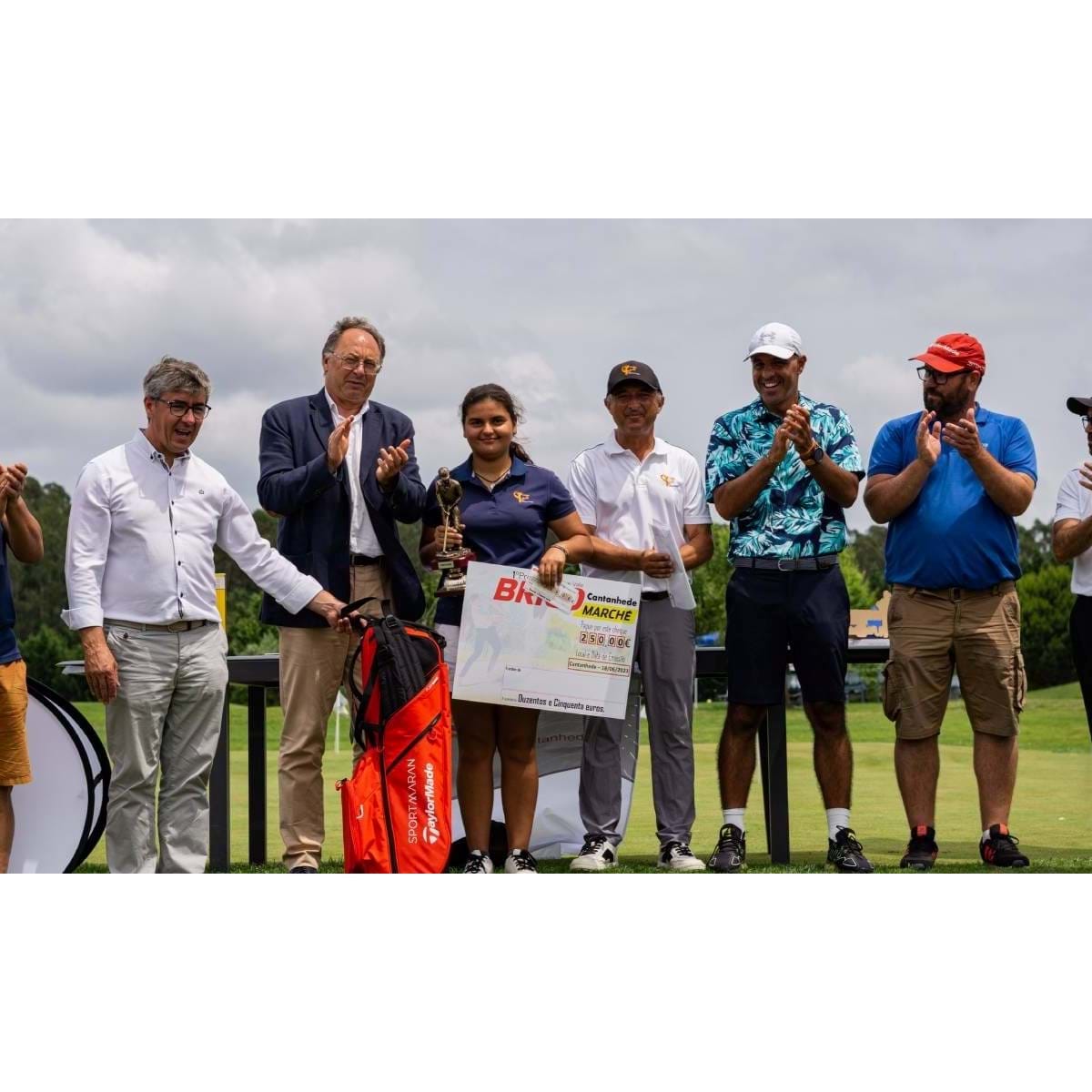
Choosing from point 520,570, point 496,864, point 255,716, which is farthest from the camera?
point 255,716

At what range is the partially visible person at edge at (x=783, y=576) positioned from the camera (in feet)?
17.4

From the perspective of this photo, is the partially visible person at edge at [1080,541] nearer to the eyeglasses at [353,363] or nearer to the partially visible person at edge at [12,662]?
the eyeglasses at [353,363]

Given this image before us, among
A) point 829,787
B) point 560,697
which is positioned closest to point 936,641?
point 829,787

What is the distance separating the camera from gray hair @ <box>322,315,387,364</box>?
5250mm

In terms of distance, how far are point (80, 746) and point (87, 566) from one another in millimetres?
1133

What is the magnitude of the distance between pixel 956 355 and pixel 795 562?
1.05 m

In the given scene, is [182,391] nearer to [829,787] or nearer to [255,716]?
[255,716]

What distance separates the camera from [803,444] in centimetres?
510

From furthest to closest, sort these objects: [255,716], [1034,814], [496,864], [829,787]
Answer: [1034,814]
[255,716]
[496,864]
[829,787]

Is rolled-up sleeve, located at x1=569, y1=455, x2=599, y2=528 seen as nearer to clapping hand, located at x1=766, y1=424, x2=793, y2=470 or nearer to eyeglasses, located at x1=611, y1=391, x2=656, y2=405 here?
eyeglasses, located at x1=611, y1=391, x2=656, y2=405

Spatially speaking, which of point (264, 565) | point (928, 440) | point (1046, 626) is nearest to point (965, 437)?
point (928, 440)

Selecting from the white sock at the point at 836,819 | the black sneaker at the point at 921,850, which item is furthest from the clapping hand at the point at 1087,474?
the white sock at the point at 836,819

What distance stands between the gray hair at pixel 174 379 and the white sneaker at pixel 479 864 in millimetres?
1935

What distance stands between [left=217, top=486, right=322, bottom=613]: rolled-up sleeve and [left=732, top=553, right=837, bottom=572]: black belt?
5.68 feet
